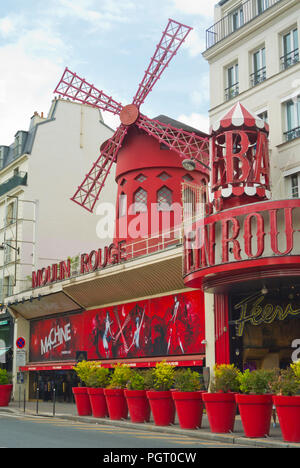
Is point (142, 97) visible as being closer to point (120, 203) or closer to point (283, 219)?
point (120, 203)

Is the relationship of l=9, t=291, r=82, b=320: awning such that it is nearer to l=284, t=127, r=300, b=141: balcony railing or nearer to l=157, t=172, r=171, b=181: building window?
l=157, t=172, r=171, b=181: building window

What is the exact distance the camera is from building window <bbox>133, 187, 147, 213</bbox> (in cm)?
2527

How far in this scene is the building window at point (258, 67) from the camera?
62.6 ft

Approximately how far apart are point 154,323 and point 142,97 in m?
9.64

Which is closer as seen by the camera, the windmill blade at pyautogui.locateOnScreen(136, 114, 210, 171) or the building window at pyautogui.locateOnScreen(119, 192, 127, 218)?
the windmill blade at pyautogui.locateOnScreen(136, 114, 210, 171)

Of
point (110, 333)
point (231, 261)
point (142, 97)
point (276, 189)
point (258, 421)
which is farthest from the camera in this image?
point (142, 97)

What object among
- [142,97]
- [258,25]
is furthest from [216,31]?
[142,97]

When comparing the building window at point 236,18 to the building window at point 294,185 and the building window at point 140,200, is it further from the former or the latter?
the building window at point 140,200

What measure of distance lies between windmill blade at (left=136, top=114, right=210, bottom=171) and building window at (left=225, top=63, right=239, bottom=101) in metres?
2.02

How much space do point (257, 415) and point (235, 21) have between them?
13.2 meters

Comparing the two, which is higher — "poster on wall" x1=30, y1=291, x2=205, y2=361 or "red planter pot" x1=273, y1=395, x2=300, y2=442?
"poster on wall" x1=30, y1=291, x2=205, y2=361

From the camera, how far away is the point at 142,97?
26.0 metres

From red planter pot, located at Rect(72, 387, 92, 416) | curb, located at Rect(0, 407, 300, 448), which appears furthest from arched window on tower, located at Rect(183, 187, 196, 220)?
curb, located at Rect(0, 407, 300, 448)

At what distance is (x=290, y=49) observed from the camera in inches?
714
